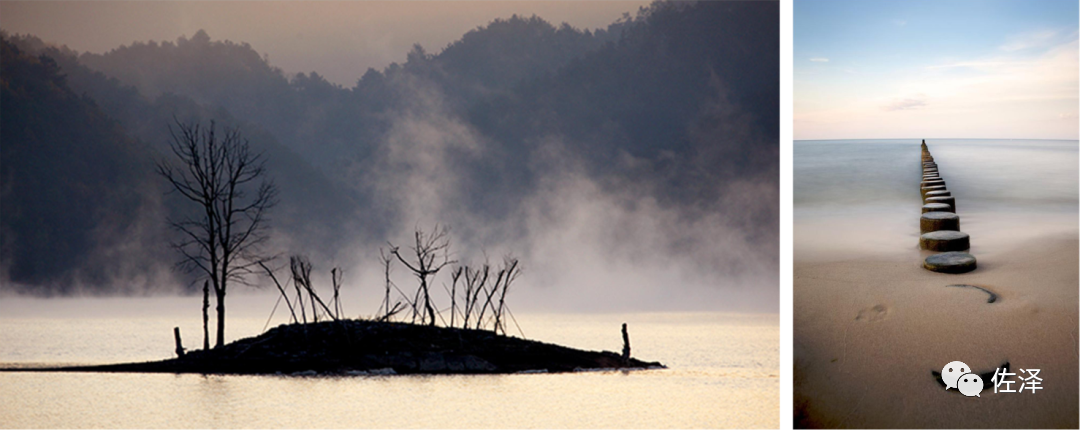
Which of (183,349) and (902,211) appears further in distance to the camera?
(183,349)

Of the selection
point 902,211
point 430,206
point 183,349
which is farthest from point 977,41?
point 183,349

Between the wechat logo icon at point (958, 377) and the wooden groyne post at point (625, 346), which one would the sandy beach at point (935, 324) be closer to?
the wechat logo icon at point (958, 377)

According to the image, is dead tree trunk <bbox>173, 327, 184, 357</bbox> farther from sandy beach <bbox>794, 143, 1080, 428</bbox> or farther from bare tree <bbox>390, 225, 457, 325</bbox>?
sandy beach <bbox>794, 143, 1080, 428</bbox>

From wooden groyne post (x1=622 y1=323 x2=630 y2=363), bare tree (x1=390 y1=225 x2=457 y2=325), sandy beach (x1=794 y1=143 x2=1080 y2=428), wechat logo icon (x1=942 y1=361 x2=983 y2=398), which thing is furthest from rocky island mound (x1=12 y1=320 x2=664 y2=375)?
wechat logo icon (x1=942 y1=361 x2=983 y2=398)

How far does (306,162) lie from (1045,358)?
4.66 meters

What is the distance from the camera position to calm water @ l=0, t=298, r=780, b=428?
17.6 feet

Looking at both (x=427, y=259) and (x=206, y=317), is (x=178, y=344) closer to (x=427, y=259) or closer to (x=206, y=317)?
(x=206, y=317)

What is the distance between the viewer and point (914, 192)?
4836mm

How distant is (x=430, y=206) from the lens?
5938mm

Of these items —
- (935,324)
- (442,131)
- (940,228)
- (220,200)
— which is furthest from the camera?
(442,131)

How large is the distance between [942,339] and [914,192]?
2.90 ft

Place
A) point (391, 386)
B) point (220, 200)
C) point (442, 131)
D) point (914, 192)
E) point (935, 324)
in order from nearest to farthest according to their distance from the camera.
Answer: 1. point (935, 324)
2. point (914, 192)
3. point (391, 386)
4. point (220, 200)
5. point (442, 131)

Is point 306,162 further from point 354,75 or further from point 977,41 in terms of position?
point 977,41

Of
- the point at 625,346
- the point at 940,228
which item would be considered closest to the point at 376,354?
the point at 625,346
